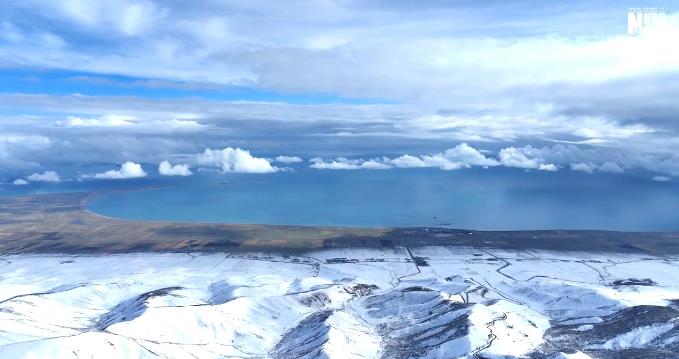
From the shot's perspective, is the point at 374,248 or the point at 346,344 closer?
the point at 346,344

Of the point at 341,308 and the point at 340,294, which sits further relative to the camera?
the point at 340,294

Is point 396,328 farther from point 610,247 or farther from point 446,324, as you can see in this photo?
point 610,247

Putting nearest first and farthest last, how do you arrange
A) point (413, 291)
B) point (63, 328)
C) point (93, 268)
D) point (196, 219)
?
1. point (63, 328)
2. point (413, 291)
3. point (93, 268)
4. point (196, 219)

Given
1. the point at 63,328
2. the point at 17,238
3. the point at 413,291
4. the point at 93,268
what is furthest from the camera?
the point at 17,238

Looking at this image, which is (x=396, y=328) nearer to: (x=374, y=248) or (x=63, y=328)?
(x=63, y=328)

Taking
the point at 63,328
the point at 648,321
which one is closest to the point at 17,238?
the point at 63,328

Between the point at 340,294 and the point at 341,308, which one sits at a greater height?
the point at 340,294
